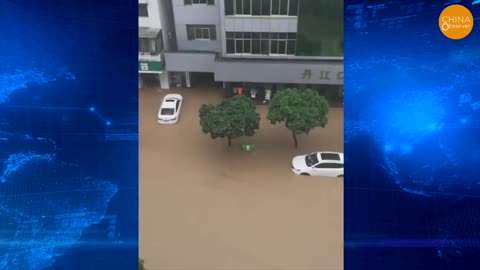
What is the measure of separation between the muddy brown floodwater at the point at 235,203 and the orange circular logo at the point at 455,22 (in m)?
5.13

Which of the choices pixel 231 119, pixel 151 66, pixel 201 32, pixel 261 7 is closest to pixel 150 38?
pixel 151 66

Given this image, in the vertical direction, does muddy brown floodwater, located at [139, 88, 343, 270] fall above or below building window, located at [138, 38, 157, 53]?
below

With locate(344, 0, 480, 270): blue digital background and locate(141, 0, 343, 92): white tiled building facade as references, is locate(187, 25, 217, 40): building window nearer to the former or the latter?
locate(141, 0, 343, 92): white tiled building facade

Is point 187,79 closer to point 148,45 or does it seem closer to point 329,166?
point 148,45

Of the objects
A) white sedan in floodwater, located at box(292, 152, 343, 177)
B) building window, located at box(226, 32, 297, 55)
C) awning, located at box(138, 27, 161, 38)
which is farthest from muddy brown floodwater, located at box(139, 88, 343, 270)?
awning, located at box(138, 27, 161, 38)

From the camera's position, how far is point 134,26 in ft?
10.6

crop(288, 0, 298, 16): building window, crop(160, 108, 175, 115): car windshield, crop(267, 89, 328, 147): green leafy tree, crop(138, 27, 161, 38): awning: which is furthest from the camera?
crop(138, 27, 161, 38): awning

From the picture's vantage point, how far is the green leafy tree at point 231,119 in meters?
9.91

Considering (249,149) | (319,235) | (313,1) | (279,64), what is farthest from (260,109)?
(319,235)

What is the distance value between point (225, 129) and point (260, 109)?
124 inches

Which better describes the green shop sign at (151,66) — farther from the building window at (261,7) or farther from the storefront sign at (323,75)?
the storefront sign at (323,75)

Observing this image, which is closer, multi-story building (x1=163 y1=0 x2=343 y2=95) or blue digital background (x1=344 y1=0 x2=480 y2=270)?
blue digital background (x1=344 y1=0 x2=480 y2=270)

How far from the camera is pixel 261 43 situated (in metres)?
12.3

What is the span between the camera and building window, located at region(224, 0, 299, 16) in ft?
37.7
